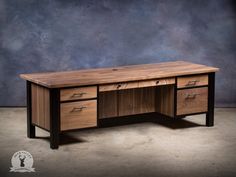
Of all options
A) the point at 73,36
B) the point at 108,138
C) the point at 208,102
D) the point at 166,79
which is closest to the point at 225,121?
the point at 208,102

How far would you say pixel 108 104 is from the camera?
6336mm

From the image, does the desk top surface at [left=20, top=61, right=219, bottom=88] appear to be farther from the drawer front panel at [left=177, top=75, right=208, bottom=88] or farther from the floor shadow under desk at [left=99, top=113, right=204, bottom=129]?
the floor shadow under desk at [left=99, top=113, right=204, bottom=129]

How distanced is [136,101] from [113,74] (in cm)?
52

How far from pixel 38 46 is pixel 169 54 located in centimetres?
133

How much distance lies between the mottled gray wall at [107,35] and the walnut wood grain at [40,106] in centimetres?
110

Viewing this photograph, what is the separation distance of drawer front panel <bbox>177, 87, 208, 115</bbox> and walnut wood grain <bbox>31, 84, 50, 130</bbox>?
1.26m

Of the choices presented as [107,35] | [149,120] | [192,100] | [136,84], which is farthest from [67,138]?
[107,35]

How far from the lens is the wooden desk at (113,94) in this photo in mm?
5664

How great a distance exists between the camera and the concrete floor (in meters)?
5.15

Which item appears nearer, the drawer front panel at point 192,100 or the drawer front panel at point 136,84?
the drawer front panel at point 136,84
